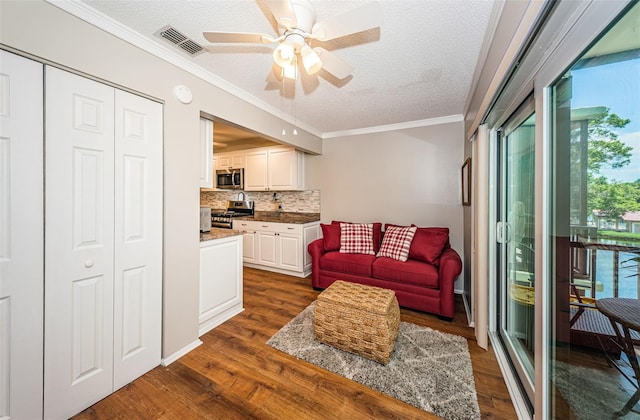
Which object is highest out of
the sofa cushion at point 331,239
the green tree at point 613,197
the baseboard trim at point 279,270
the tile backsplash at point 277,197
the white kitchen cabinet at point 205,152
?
the white kitchen cabinet at point 205,152

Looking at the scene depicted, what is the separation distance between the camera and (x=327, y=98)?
2605 millimetres

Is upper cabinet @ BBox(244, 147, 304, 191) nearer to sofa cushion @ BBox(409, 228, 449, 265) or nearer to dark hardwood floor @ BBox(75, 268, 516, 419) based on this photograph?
sofa cushion @ BBox(409, 228, 449, 265)

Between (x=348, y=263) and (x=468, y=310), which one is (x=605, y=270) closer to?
(x=468, y=310)

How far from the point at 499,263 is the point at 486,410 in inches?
45.2

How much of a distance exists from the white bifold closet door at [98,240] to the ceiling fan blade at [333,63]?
130 cm

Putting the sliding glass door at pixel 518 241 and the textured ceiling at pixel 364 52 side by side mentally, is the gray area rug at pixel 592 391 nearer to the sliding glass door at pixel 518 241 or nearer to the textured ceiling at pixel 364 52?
the sliding glass door at pixel 518 241

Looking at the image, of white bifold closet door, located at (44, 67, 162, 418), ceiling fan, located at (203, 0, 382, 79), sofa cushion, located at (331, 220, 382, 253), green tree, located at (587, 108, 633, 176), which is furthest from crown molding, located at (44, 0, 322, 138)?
green tree, located at (587, 108, 633, 176)

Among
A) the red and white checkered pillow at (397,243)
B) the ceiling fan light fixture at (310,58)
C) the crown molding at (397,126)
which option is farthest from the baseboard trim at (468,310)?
the ceiling fan light fixture at (310,58)

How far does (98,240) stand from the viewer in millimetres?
1456

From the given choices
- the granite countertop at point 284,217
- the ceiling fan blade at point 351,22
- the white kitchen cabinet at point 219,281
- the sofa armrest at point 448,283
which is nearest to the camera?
the ceiling fan blade at point 351,22

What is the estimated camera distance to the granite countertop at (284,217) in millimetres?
4081

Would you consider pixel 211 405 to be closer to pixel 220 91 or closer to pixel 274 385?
pixel 274 385

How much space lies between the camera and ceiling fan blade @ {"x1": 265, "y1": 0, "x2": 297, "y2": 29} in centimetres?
109

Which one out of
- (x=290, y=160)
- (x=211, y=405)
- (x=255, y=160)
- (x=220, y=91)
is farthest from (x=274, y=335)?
(x=255, y=160)
